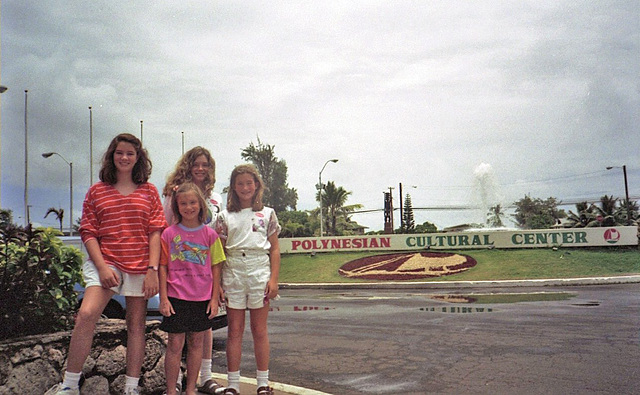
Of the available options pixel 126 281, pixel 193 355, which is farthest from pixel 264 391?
pixel 126 281

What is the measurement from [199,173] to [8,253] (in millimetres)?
1674

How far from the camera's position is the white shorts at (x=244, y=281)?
4.39 metres

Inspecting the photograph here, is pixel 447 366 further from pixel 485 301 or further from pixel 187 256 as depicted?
pixel 485 301

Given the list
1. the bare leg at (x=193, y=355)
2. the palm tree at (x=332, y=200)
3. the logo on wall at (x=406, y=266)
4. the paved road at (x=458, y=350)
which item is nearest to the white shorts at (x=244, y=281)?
the bare leg at (x=193, y=355)

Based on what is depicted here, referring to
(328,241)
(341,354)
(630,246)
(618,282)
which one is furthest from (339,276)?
(341,354)

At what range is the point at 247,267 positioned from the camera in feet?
14.5

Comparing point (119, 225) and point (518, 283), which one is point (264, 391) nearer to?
point (119, 225)

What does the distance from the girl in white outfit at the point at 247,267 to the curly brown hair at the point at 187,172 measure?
435 millimetres

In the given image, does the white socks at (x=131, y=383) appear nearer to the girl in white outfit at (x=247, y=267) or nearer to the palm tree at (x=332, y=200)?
the girl in white outfit at (x=247, y=267)

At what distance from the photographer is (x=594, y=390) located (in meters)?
4.91

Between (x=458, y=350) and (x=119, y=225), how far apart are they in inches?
190

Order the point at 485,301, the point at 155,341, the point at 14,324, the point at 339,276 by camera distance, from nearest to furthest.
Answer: the point at 14,324, the point at 155,341, the point at 485,301, the point at 339,276

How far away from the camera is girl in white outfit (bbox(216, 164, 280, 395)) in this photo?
440cm

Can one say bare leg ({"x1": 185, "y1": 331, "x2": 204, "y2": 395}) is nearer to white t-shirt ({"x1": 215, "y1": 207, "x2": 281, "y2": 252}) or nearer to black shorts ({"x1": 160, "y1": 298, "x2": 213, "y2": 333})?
black shorts ({"x1": 160, "y1": 298, "x2": 213, "y2": 333})
